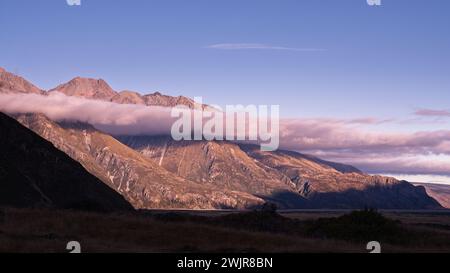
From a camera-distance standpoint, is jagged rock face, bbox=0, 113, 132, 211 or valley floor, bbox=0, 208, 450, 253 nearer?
valley floor, bbox=0, 208, 450, 253

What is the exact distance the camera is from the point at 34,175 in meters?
185

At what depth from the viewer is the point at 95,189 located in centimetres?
19950

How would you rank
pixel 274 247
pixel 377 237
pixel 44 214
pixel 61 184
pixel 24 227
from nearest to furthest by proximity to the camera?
pixel 274 247 < pixel 24 227 < pixel 44 214 < pixel 377 237 < pixel 61 184

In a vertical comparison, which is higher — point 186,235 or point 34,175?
point 34,175

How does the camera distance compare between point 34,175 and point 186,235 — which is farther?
point 34,175

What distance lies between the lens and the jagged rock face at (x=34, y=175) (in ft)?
557

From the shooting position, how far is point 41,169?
622ft

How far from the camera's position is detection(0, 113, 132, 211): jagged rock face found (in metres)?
170
